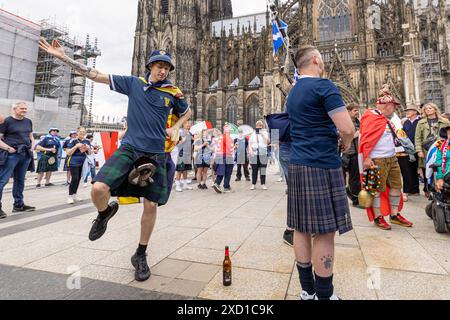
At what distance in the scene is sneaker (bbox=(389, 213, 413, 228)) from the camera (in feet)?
12.7

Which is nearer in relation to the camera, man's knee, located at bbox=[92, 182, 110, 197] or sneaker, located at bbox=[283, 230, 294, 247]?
man's knee, located at bbox=[92, 182, 110, 197]

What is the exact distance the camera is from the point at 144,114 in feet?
7.84

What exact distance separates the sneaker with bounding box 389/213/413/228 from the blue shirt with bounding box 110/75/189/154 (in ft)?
12.2

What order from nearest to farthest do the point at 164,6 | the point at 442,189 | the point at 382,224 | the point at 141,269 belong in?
the point at 141,269 → the point at 442,189 → the point at 382,224 → the point at 164,6

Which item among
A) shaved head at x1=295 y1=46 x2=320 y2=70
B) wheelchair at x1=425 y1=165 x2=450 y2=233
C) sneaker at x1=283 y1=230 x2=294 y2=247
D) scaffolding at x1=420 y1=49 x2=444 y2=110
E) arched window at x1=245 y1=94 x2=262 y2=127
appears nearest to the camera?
shaved head at x1=295 y1=46 x2=320 y2=70

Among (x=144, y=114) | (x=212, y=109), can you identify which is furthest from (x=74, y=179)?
(x=212, y=109)

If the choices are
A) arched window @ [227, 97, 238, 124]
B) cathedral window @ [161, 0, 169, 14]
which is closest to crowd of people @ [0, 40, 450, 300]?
arched window @ [227, 97, 238, 124]

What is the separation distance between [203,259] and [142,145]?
130cm

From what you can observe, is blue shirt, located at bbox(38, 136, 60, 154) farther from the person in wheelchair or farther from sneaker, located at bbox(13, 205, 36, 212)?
the person in wheelchair

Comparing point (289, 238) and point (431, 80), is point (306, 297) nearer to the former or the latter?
point (289, 238)

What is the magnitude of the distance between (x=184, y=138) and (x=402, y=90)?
25132mm
